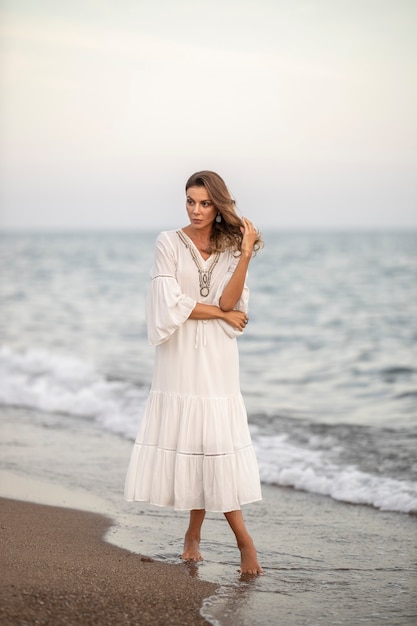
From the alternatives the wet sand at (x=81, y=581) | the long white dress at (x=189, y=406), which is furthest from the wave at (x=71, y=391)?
the long white dress at (x=189, y=406)

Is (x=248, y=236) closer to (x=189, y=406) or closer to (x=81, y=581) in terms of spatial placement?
(x=189, y=406)

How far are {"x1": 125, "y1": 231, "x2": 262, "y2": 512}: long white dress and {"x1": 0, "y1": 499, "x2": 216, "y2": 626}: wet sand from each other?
35cm

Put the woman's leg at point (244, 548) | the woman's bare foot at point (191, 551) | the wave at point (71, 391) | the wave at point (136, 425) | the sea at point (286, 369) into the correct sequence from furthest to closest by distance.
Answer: the wave at point (71, 391)
the sea at point (286, 369)
the wave at point (136, 425)
the woman's bare foot at point (191, 551)
the woman's leg at point (244, 548)

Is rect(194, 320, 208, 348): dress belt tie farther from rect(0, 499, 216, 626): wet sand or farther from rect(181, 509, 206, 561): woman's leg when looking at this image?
rect(0, 499, 216, 626): wet sand

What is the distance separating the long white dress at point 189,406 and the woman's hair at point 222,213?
75 mm

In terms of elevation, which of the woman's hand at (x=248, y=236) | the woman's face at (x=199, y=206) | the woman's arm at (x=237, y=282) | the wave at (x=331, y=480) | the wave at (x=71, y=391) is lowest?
the wave at (x=71, y=391)

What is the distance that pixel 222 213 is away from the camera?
443 cm

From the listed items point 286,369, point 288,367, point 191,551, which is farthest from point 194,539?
point 288,367

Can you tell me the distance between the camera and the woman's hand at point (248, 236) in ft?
14.4

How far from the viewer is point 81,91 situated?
19844mm

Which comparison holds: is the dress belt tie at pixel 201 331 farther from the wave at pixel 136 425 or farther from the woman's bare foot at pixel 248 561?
the wave at pixel 136 425

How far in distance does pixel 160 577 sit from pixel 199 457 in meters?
0.57

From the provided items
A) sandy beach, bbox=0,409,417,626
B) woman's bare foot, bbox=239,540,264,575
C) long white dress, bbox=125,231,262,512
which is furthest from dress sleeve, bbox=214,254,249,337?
sandy beach, bbox=0,409,417,626

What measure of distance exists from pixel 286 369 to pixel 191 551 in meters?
8.53
